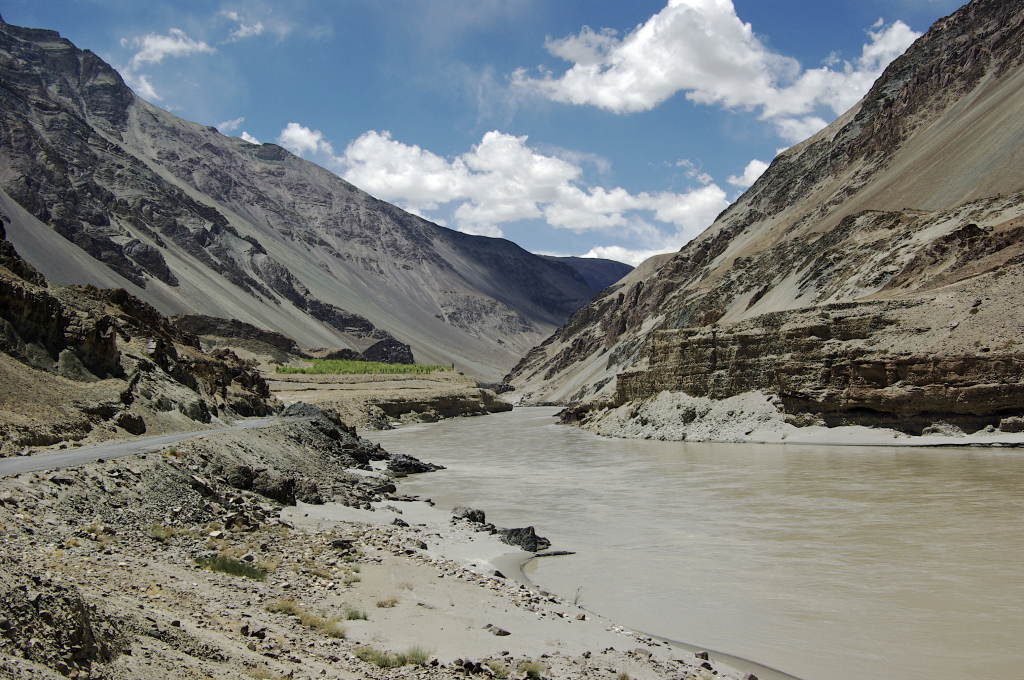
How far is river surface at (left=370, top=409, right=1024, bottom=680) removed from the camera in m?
8.80

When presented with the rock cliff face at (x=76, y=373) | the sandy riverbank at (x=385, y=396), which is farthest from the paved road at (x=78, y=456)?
the sandy riverbank at (x=385, y=396)

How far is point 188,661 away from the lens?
586 cm

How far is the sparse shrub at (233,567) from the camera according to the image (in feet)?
30.8

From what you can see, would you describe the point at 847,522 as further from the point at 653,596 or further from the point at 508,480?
the point at 508,480

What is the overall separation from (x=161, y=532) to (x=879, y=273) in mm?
41446

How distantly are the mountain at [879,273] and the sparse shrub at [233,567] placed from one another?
93.0 ft

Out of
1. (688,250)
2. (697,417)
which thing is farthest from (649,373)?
(688,250)

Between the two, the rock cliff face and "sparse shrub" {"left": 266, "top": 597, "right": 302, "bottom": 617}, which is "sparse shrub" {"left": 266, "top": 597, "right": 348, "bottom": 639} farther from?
the rock cliff face

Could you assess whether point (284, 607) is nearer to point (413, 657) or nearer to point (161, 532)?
point (413, 657)

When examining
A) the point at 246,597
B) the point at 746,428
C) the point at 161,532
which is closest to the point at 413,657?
the point at 246,597

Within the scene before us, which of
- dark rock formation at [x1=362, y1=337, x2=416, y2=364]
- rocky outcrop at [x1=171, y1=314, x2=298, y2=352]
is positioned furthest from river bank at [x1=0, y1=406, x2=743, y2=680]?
dark rock formation at [x1=362, y1=337, x2=416, y2=364]

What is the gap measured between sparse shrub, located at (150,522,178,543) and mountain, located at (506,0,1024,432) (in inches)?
1138

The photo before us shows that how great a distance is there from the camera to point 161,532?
1045 centimetres

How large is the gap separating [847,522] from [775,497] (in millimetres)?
3798
